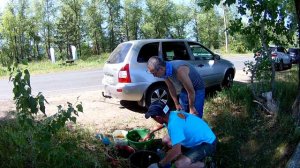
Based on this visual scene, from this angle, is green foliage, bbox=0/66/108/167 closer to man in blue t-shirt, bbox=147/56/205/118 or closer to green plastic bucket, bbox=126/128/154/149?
green plastic bucket, bbox=126/128/154/149

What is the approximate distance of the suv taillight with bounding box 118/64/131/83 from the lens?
8.61 metres

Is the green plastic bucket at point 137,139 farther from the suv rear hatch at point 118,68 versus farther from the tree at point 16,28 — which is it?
the tree at point 16,28

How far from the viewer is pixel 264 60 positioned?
26.4 ft

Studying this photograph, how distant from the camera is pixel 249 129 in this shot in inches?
286

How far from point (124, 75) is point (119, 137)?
2.10 m

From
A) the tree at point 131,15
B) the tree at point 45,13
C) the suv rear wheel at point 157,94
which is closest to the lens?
the suv rear wheel at point 157,94

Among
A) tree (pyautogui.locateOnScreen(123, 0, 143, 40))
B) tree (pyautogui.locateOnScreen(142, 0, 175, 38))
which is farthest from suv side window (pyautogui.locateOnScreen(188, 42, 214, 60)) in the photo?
tree (pyautogui.locateOnScreen(123, 0, 143, 40))

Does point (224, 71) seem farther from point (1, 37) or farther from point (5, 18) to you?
point (1, 37)

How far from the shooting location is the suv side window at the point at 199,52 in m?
10.1

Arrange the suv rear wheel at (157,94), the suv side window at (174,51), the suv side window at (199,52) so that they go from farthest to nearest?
the suv side window at (199,52) → the suv side window at (174,51) → the suv rear wheel at (157,94)

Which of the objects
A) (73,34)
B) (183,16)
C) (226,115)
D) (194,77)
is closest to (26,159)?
(194,77)

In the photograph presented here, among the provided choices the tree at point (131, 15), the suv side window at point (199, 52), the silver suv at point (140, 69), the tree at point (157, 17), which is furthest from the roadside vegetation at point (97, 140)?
the tree at point (131, 15)

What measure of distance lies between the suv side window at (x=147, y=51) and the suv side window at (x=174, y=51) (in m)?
0.25

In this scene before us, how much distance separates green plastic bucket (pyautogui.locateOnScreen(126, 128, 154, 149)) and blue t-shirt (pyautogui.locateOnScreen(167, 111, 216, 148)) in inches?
54.0
